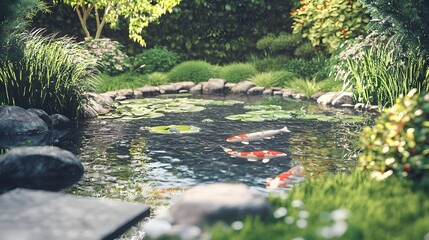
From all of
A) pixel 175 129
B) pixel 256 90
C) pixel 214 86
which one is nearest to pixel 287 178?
pixel 175 129

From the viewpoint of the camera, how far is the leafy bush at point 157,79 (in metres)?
13.9

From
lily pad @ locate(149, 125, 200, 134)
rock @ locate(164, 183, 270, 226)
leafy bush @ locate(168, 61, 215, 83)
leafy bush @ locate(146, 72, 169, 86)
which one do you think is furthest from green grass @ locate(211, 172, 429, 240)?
leafy bush @ locate(168, 61, 215, 83)

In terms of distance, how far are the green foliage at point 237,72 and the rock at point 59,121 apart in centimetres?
584

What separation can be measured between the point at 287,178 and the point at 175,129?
122 inches

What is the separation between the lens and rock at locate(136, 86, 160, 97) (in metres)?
13.2

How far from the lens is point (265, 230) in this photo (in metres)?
3.45

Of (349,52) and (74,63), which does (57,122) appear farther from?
(349,52)

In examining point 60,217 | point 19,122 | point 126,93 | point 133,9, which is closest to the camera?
point 60,217

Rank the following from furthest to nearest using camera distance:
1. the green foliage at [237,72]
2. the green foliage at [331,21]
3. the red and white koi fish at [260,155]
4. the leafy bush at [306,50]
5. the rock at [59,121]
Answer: the leafy bush at [306,50]
the green foliage at [237,72]
the green foliage at [331,21]
the rock at [59,121]
the red and white koi fish at [260,155]

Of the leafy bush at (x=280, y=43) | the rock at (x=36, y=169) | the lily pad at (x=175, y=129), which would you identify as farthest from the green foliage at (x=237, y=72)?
the rock at (x=36, y=169)

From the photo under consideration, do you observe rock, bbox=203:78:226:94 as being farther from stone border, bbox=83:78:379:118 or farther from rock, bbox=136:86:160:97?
rock, bbox=136:86:160:97

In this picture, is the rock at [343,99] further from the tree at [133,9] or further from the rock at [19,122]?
the rock at [19,122]

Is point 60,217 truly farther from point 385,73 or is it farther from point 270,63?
point 270,63

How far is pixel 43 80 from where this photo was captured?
365 inches
